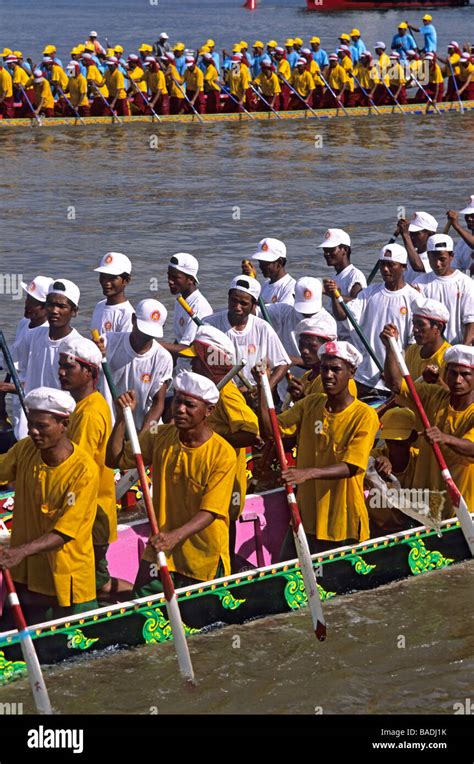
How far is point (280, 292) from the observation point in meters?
14.1

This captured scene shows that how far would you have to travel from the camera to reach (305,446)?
1011cm

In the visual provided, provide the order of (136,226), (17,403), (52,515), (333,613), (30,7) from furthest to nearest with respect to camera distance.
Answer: (30,7), (136,226), (17,403), (333,613), (52,515)

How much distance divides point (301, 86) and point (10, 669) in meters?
A: 28.3

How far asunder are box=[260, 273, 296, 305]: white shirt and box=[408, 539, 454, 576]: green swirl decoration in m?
3.70

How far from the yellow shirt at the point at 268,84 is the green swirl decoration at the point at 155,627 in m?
26.4

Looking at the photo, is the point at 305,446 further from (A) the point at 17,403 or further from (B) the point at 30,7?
(B) the point at 30,7

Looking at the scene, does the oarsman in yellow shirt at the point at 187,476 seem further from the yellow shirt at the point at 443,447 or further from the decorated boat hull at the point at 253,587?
the yellow shirt at the point at 443,447

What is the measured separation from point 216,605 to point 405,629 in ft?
5.77

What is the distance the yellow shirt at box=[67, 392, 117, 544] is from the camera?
9430mm

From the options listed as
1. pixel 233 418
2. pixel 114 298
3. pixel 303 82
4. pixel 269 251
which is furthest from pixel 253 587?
pixel 303 82

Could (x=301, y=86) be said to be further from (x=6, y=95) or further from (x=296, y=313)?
(x=296, y=313)

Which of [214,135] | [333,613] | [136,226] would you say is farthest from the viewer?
[214,135]
